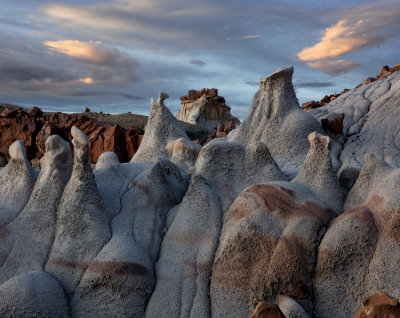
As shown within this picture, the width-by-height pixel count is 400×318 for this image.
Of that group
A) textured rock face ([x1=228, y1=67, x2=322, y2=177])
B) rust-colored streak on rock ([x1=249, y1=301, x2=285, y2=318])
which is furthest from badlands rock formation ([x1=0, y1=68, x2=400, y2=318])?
textured rock face ([x1=228, y1=67, x2=322, y2=177])

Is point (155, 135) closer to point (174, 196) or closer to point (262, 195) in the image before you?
point (174, 196)

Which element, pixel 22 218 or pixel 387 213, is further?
pixel 22 218

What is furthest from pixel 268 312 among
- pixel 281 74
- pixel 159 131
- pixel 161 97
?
pixel 161 97

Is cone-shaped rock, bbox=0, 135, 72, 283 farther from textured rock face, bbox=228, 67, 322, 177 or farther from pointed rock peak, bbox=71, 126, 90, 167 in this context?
textured rock face, bbox=228, 67, 322, 177

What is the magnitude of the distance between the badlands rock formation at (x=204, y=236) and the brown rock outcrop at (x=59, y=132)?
→ 12107 millimetres

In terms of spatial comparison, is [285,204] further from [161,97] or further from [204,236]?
[161,97]

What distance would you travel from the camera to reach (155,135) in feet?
27.6

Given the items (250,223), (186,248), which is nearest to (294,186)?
(250,223)

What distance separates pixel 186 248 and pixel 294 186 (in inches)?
52.9

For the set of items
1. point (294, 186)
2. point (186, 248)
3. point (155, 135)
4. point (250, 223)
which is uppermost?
point (155, 135)

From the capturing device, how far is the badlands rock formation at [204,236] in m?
4.47

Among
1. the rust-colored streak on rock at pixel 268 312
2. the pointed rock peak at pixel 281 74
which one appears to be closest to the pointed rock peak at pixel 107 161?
the pointed rock peak at pixel 281 74

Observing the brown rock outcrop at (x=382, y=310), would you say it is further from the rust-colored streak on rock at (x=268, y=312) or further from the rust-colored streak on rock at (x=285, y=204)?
the rust-colored streak on rock at (x=285, y=204)

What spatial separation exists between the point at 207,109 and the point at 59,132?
1899 cm
